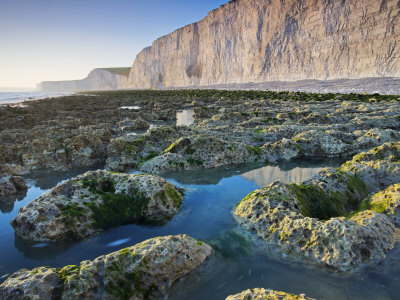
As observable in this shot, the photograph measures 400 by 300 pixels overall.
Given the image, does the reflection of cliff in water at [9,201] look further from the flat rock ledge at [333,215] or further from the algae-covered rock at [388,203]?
the algae-covered rock at [388,203]

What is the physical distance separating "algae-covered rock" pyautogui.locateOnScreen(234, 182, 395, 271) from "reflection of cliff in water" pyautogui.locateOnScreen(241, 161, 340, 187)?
177 cm

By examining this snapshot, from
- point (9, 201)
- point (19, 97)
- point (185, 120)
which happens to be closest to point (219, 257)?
point (9, 201)

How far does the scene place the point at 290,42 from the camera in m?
52.4

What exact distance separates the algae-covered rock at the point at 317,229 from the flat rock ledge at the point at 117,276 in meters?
1.24

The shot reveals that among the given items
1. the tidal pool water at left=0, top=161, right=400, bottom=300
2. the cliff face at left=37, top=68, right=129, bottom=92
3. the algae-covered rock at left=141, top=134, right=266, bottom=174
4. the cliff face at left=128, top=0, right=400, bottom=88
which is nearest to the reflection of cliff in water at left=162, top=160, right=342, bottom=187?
the algae-covered rock at left=141, top=134, right=266, bottom=174

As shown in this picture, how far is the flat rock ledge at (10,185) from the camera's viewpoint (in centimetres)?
562

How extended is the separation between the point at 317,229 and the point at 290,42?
186ft

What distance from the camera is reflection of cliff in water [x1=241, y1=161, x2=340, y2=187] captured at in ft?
20.6

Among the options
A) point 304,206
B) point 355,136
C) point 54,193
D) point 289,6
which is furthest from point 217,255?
point 289,6

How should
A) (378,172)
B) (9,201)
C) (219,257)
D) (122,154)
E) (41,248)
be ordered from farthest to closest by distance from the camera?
(122,154)
(9,201)
(378,172)
(41,248)
(219,257)

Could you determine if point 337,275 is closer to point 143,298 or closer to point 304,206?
point 304,206

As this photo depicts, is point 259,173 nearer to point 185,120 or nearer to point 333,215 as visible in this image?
point 333,215

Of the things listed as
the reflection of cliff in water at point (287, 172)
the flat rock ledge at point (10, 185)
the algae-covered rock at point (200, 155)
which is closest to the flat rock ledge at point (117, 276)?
the reflection of cliff in water at point (287, 172)

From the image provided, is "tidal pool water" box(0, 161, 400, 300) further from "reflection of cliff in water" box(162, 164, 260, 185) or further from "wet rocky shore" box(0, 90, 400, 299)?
"reflection of cliff in water" box(162, 164, 260, 185)
